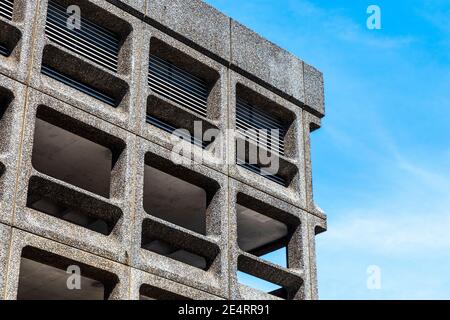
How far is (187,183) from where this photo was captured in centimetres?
3038

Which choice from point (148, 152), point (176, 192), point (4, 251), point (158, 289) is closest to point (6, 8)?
point (148, 152)

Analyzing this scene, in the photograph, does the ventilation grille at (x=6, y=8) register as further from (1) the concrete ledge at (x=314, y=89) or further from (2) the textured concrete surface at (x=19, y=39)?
(1) the concrete ledge at (x=314, y=89)

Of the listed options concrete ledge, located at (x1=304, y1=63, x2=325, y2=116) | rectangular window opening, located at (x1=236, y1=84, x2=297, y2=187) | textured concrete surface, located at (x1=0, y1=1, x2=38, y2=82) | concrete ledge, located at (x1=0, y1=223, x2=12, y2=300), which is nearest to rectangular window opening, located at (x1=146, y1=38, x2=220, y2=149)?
rectangular window opening, located at (x1=236, y1=84, x2=297, y2=187)

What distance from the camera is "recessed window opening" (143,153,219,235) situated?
29.2 metres

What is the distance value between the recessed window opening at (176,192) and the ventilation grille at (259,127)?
299cm

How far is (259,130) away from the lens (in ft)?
110

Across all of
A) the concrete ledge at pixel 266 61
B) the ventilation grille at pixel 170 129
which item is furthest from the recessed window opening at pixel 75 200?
the concrete ledge at pixel 266 61

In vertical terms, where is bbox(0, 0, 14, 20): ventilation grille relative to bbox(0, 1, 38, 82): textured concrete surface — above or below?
above

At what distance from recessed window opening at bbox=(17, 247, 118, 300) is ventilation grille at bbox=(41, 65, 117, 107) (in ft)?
18.4

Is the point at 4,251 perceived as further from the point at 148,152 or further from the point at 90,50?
the point at 90,50

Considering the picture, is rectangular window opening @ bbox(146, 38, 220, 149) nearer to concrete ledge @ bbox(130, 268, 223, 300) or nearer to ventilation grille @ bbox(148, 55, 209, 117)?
ventilation grille @ bbox(148, 55, 209, 117)

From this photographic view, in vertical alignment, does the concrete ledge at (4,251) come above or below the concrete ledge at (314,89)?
below

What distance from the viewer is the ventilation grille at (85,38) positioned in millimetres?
28094

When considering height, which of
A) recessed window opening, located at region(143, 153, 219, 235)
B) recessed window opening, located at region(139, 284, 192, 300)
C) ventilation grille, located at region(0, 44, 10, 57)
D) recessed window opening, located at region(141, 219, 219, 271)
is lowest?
recessed window opening, located at region(139, 284, 192, 300)
